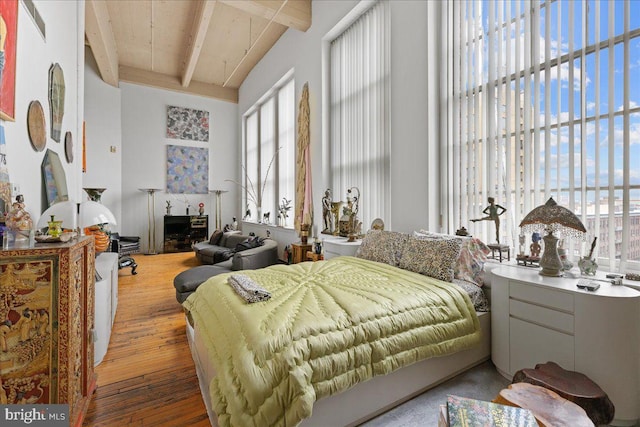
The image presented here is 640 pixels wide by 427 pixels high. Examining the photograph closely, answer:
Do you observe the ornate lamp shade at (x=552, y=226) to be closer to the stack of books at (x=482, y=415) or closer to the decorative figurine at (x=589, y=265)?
the decorative figurine at (x=589, y=265)

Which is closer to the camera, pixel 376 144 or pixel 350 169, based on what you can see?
pixel 376 144

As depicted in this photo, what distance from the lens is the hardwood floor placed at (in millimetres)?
1707

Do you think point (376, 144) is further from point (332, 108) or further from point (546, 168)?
point (546, 168)

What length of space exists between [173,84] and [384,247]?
24.7 feet

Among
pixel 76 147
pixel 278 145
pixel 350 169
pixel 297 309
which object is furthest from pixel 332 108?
pixel 297 309

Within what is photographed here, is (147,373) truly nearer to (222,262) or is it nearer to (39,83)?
(39,83)

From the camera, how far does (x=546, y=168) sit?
2246mm

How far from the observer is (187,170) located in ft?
25.6

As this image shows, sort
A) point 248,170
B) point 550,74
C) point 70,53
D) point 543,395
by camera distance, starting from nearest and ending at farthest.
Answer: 1. point 543,395
2. point 550,74
3. point 70,53
4. point 248,170

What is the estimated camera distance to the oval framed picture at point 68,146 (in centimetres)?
268

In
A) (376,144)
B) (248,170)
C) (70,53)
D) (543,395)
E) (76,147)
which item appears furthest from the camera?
(248,170)

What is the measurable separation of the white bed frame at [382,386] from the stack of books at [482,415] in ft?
2.05

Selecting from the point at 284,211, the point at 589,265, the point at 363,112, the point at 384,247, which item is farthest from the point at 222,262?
the point at 589,265

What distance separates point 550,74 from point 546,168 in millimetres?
720
